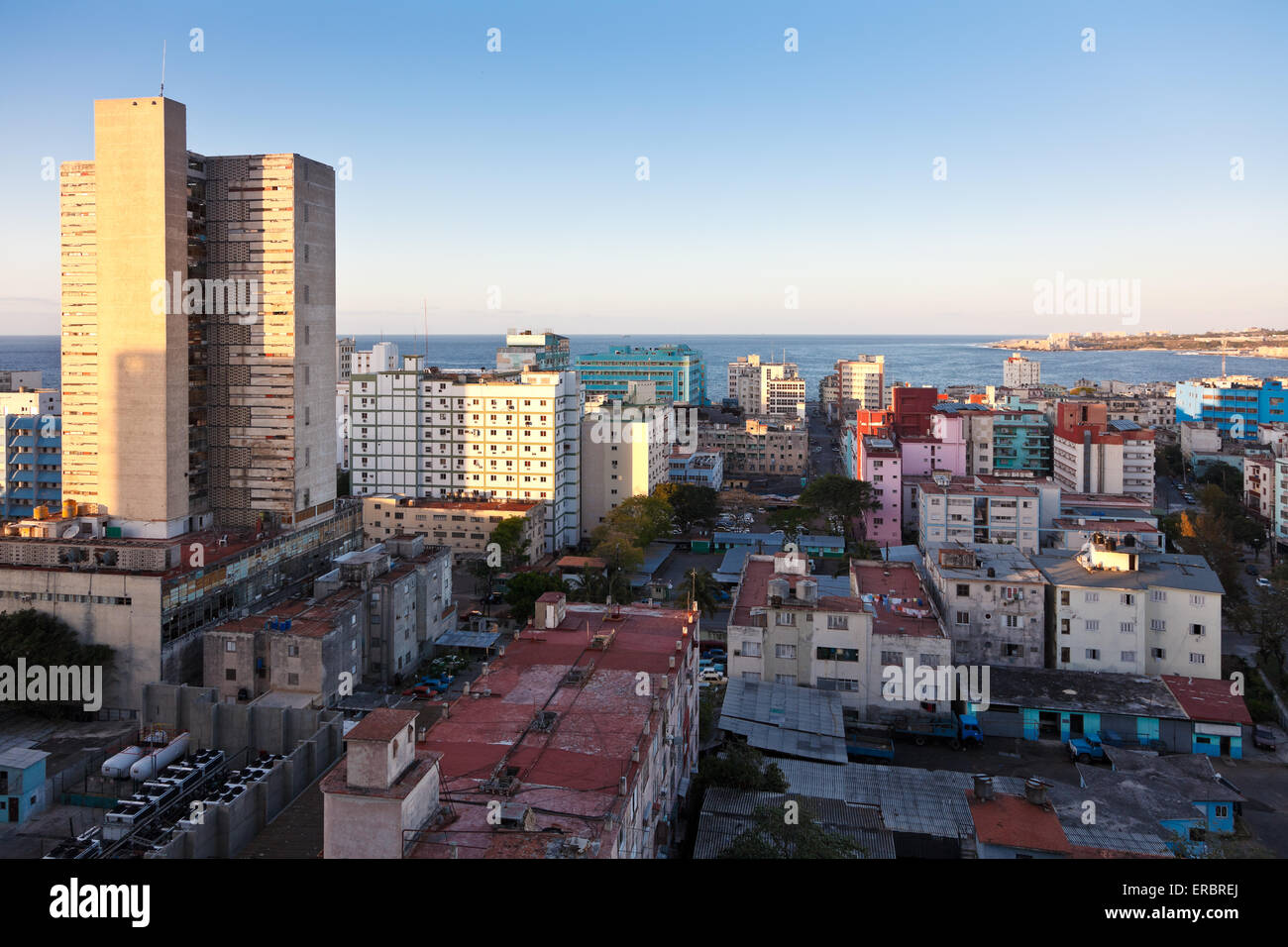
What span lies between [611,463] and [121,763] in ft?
71.8

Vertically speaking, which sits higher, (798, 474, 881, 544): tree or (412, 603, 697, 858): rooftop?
(798, 474, 881, 544): tree

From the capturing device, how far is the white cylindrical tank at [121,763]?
47.7ft

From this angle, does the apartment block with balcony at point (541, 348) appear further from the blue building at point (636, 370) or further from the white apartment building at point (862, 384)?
the white apartment building at point (862, 384)

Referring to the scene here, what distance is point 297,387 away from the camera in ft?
73.8

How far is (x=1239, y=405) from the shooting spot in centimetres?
5288

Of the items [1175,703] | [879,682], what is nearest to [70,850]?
[879,682]

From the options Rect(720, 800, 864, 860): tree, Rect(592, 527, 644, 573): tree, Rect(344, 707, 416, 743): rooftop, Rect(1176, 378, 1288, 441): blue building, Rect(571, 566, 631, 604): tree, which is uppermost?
Rect(1176, 378, 1288, 441): blue building

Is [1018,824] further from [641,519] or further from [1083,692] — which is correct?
[641,519]

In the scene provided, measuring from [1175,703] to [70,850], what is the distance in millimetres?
17466

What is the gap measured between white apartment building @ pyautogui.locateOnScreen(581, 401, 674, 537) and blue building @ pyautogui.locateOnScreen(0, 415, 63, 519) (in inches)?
693

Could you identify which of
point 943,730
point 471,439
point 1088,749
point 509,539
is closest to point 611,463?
point 471,439

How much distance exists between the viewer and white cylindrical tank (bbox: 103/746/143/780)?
47.7 ft

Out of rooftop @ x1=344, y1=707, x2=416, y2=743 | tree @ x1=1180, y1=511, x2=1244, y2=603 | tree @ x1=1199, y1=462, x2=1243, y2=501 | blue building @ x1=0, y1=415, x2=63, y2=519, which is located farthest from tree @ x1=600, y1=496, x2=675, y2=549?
tree @ x1=1199, y1=462, x2=1243, y2=501

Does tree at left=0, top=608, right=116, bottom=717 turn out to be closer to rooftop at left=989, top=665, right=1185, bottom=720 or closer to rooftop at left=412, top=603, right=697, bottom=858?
rooftop at left=412, top=603, right=697, bottom=858
